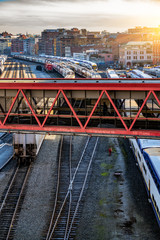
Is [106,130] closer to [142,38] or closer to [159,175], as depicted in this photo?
[159,175]

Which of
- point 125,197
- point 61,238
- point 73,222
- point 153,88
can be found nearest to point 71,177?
point 125,197

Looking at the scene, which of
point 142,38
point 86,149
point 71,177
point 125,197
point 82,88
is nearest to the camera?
point 82,88

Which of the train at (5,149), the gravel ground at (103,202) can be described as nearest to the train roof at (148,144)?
the gravel ground at (103,202)

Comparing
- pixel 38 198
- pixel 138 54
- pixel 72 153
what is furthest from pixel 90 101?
pixel 138 54

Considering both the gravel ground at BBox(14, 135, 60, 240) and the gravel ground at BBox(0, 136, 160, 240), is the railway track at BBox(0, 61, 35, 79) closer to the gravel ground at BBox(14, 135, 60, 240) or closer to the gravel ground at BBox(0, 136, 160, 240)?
the gravel ground at BBox(14, 135, 60, 240)

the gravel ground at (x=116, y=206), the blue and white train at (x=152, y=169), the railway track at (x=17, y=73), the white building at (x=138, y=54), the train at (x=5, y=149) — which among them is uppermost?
the white building at (x=138, y=54)

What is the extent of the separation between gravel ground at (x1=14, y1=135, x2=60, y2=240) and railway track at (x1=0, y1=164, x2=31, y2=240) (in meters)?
0.35

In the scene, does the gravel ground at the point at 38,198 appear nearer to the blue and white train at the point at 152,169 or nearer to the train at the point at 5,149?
the train at the point at 5,149

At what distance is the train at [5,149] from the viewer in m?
31.8

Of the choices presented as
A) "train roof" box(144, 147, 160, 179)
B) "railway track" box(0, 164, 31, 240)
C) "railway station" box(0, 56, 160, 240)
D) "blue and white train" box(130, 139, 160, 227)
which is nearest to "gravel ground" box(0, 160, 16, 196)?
"railway station" box(0, 56, 160, 240)

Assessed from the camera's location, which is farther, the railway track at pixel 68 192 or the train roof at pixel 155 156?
the train roof at pixel 155 156

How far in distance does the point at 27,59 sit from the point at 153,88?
169m

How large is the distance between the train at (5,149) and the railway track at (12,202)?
2.53 meters

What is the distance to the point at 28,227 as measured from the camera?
2012 cm
